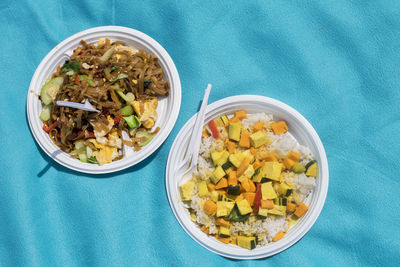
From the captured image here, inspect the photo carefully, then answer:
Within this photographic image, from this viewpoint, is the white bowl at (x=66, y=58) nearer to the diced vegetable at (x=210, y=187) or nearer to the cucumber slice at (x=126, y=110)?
the cucumber slice at (x=126, y=110)

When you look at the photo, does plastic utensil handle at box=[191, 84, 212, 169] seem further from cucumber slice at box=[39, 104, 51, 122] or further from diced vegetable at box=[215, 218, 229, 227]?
cucumber slice at box=[39, 104, 51, 122]

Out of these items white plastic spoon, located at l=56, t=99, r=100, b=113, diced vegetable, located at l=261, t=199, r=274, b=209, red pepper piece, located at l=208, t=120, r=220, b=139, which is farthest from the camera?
red pepper piece, located at l=208, t=120, r=220, b=139

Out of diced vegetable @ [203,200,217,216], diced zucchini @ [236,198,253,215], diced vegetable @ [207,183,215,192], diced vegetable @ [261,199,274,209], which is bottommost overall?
diced vegetable @ [203,200,217,216]

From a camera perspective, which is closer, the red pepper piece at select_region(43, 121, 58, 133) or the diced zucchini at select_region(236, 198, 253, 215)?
the diced zucchini at select_region(236, 198, 253, 215)

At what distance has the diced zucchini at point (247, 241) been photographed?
1.50 m

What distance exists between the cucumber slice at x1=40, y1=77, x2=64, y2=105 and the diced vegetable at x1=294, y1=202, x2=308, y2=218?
149 cm

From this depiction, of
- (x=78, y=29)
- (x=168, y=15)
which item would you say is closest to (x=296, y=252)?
(x=168, y=15)

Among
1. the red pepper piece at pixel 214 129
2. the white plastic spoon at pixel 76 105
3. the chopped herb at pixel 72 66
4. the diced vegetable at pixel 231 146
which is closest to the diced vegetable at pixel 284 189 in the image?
the diced vegetable at pixel 231 146

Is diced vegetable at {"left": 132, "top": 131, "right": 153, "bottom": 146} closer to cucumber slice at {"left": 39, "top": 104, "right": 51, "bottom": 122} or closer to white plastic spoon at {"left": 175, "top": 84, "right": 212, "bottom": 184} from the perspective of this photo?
white plastic spoon at {"left": 175, "top": 84, "right": 212, "bottom": 184}

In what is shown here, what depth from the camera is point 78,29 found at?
1681 mm

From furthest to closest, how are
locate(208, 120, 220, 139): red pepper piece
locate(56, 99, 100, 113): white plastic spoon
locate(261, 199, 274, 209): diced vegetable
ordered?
locate(208, 120, 220, 139): red pepper piece < locate(261, 199, 274, 209): diced vegetable < locate(56, 99, 100, 113): white plastic spoon

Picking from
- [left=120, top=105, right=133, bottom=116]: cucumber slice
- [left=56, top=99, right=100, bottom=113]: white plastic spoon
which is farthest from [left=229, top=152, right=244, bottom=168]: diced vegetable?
[left=56, top=99, right=100, bottom=113]: white plastic spoon

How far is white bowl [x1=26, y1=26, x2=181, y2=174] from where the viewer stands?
152cm

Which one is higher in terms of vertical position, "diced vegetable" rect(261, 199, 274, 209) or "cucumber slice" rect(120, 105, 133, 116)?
"cucumber slice" rect(120, 105, 133, 116)
